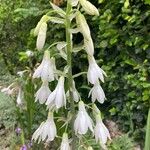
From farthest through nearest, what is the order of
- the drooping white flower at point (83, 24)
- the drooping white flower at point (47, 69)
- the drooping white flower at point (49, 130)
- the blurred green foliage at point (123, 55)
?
the blurred green foliage at point (123, 55) → the drooping white flower at point (49, 130) → the drooping white flower at point (47, 69) → the drooping white flower at point (83, 24)

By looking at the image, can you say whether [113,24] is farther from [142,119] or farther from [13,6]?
[13,6]

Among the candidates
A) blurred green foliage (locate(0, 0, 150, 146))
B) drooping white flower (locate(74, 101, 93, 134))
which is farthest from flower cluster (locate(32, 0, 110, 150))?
blurred green foliage (locate(0, 0, 150, 146))

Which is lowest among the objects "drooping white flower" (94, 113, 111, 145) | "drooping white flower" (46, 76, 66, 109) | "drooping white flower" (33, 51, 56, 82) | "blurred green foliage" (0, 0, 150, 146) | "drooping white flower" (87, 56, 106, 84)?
"blurred green foliage" (0, 0, 150, 146)

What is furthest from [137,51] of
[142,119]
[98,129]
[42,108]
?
[98,129]

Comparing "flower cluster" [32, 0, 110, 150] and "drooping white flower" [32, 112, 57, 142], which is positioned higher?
"flower cluster" [32, 0, 110, 150]

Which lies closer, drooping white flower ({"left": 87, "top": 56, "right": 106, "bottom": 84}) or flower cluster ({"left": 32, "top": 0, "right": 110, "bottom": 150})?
flower cluster ({"left": 32, "top": 0, "right": 110, "bottom": 150})

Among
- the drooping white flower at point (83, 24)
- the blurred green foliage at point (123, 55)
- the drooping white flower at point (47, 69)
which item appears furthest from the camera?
the blurred green foliage at point (123, 55)

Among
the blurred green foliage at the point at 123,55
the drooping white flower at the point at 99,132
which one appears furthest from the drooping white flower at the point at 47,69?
the blurred green foliage at the point at 123,55

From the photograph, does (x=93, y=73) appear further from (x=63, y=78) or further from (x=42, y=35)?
(x=42, y=35)

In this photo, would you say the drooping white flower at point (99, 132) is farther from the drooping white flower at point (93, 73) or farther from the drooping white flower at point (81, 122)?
the drooping white flower at point (93, 73)

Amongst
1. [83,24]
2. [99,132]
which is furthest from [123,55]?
[83,24]

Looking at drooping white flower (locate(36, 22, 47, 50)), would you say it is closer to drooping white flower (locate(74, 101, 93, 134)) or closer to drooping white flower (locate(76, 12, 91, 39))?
drooping white flower (locate(76, 12, 91, 39))
